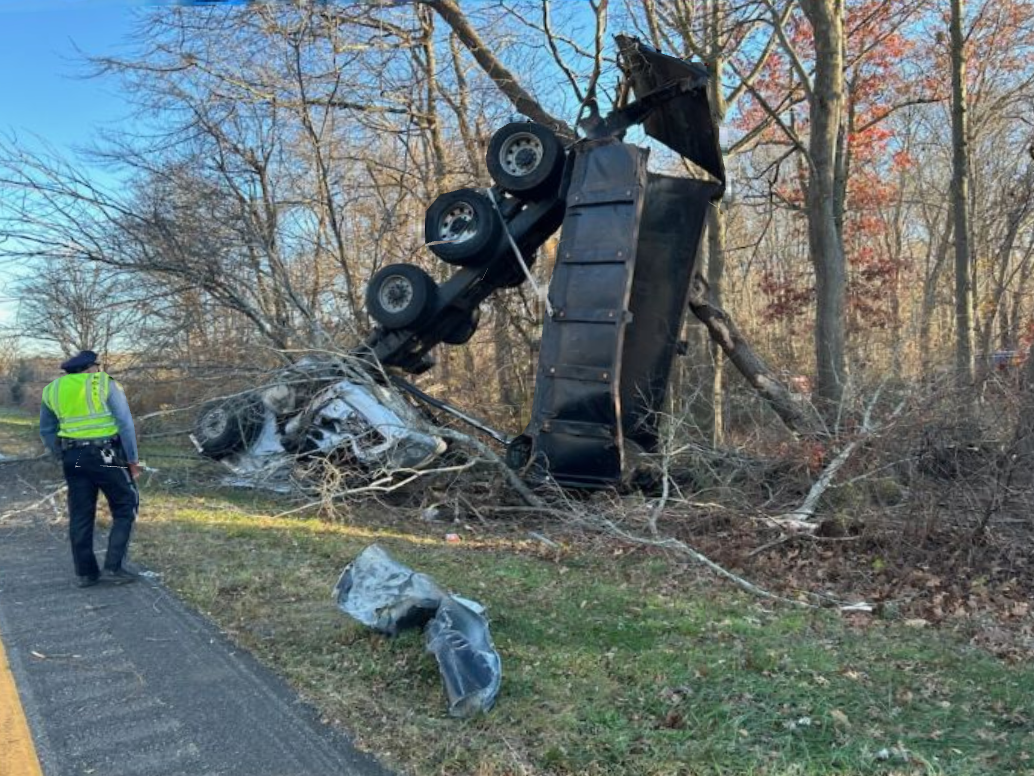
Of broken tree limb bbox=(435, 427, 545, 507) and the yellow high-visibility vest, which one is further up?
the yellow high-visibility vest

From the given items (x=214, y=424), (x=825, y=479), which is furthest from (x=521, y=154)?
(x=214, y=424)

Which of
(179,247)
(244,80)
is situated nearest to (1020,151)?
(244,80)

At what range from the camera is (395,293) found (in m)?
8.88

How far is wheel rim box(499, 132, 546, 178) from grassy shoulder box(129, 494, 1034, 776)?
4.30 metres

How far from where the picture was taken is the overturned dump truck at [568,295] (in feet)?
23.8

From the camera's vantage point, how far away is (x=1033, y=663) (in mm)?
3928

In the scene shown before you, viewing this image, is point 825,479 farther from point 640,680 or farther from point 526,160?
point 526,160

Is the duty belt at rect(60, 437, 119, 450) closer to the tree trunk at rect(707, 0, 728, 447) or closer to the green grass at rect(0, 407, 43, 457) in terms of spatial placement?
the tree trunk at rect(707, 0, 728, 447)

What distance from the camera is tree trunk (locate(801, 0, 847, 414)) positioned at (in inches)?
365

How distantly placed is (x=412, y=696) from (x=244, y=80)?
1029 cm

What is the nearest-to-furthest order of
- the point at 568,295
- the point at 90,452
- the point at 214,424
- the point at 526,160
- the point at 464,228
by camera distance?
the point at 90,452, the point at 568,295, the point at 526,160, the point at 464,228, the point at 214,424

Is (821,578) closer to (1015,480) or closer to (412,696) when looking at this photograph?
(1015,480)

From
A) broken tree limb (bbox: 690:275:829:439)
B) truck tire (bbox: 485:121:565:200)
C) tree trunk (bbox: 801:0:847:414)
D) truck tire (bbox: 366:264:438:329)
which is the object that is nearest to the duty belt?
truck tire (bbox: 366:264:438:329)

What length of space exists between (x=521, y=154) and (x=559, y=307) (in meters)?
1.89
